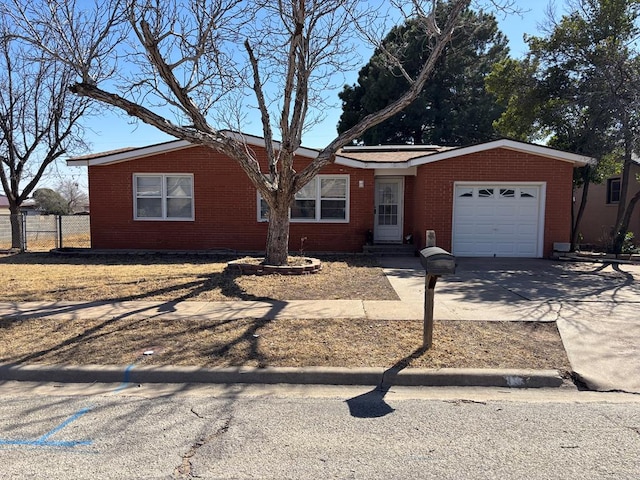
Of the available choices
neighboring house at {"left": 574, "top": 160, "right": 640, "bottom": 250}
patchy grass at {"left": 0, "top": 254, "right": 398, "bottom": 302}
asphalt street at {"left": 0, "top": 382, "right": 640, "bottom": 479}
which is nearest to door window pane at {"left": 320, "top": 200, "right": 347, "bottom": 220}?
patchy grass at {"left": 0, "top": 254, "right": 398, "bottom": 302}

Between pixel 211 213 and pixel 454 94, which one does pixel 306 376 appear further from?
pixel 454 94

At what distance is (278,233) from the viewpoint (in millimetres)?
9688

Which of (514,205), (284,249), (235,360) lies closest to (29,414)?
(235,360)

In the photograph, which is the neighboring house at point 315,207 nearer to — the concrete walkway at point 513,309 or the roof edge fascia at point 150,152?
the roof edge fascia at point 150,152

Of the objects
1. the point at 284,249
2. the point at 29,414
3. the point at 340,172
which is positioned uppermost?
the point at 340,172

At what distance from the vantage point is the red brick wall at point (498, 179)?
12.8 m

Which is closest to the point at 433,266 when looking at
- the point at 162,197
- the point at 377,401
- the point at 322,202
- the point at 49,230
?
the point at 377,401

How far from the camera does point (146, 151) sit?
13734 mm

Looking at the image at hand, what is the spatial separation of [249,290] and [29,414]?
461 cm

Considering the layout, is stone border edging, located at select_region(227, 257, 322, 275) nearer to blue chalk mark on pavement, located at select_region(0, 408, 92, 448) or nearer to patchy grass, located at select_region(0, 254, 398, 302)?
patchy grass, located at select_region(0, 254, 398, 302)

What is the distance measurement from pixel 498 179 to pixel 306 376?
10.4 m

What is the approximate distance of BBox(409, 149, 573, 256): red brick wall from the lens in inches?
505

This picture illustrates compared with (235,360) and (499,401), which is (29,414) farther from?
(499,401)

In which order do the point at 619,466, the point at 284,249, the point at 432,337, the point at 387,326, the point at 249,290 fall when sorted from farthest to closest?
the point at 284,249, the point at 249,290, the point at 387,326, the point at 432,337, the point at 619,466
